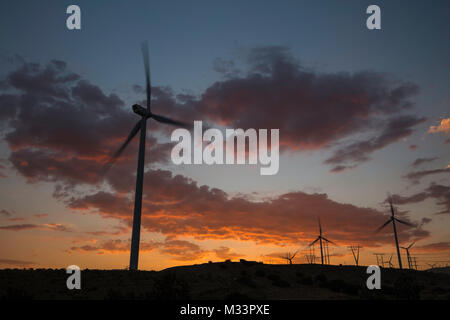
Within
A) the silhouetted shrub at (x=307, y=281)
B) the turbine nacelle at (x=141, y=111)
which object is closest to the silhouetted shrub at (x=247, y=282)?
the silhouetted shrub at (x=307, y=281)

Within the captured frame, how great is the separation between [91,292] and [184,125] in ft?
110

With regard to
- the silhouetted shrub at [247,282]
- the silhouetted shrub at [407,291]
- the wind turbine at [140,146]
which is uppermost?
the wind turbine at [140,146]

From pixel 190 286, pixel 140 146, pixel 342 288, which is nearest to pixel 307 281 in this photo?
pixel 342 288

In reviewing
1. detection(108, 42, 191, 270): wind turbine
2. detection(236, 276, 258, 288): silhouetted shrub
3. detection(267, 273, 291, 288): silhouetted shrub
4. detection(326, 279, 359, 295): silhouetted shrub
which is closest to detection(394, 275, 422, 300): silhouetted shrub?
detection(326, 279, 359, 295): silhouetted shrub

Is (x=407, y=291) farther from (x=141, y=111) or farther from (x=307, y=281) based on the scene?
(x=141, y=111)

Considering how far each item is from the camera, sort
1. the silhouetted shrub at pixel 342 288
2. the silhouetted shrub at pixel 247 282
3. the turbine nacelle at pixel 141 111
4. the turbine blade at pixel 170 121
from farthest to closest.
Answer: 1. the turbine nacelle at pixel 141 111
2. the turbine blade at pixel 170 121
3. the silhouetted shrub at pixel 342 288
4. the silhouetted shrub at pixel 247 282

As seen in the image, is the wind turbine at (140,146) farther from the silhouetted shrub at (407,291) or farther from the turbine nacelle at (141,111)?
the silhouetted shrub at (407,291)

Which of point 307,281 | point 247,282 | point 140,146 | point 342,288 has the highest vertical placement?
point 140,146

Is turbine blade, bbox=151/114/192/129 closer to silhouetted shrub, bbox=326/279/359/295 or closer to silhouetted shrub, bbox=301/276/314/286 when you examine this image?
silhouetted shrub, bbox=301/276/314/286

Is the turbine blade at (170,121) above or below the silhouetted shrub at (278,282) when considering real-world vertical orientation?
above

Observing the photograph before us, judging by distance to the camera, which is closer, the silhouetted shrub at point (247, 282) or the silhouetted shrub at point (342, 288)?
the silhouetted shrub at point (247, 282)
